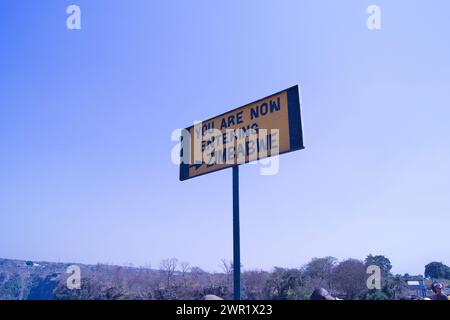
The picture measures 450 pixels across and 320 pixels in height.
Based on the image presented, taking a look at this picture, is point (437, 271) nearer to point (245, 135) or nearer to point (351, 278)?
point (351, 278)

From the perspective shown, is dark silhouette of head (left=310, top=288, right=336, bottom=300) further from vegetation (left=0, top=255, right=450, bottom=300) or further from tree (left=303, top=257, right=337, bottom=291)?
tree (left=303, top=257, right=337, bottom=291)

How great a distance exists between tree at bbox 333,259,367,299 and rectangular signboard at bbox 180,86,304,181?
25.3 meters

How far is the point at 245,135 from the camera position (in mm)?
6207

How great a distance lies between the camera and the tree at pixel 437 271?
144ft

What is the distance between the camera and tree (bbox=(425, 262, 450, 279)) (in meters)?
43.9

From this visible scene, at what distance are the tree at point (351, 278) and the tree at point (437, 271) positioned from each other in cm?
1906

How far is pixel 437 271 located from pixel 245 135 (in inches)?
2047

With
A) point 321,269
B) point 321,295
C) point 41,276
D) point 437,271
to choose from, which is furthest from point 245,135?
point 437,271

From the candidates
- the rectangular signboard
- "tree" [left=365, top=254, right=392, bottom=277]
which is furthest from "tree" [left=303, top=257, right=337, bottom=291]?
the rectangular signboard

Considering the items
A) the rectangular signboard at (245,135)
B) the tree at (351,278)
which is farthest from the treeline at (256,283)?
the rectangular signboard at (245,135)

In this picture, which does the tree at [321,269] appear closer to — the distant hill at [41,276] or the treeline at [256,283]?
the treeline at [256,283]
